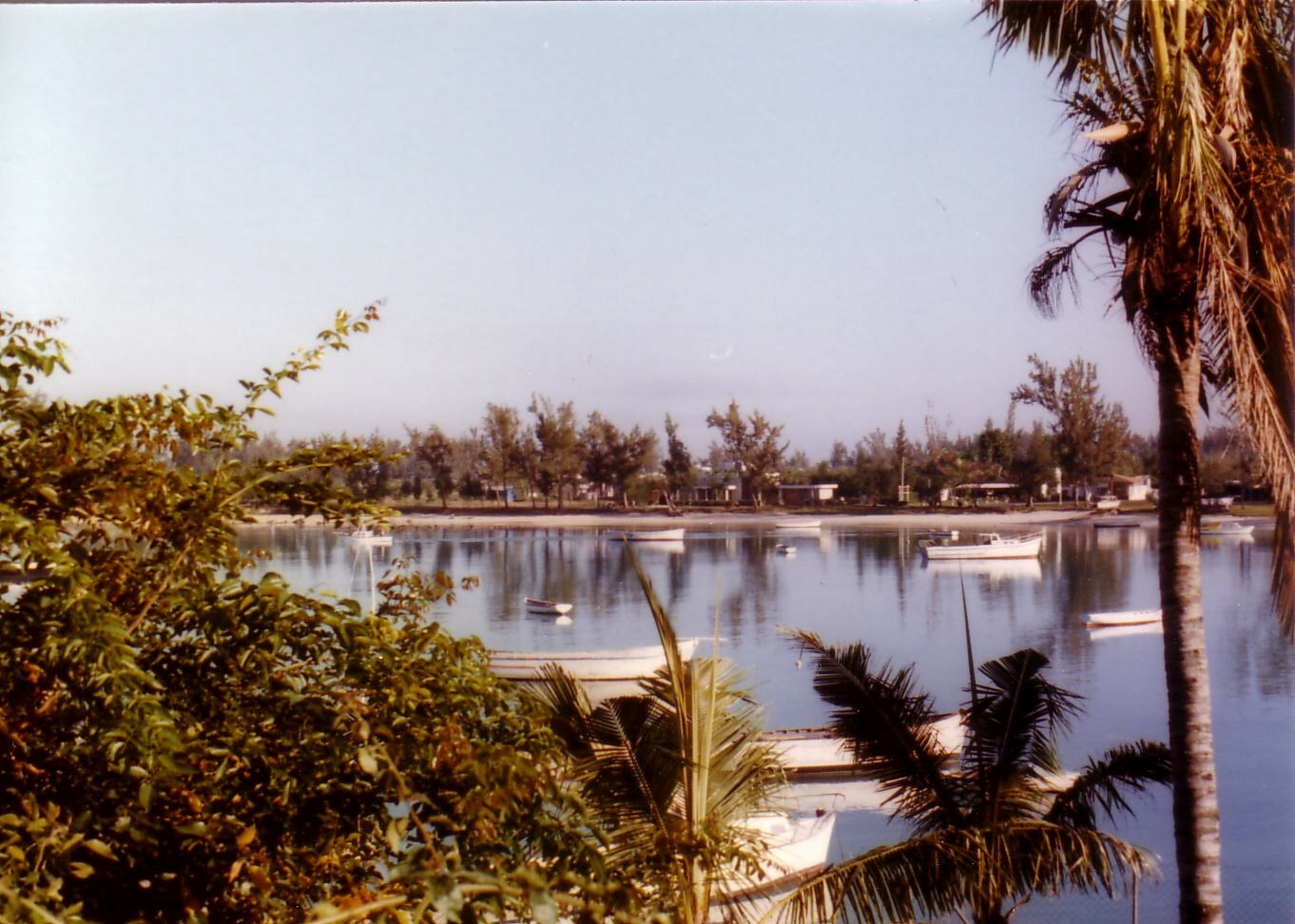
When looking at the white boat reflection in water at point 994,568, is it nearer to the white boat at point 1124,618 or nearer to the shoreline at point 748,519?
the shoreline at point 748,519

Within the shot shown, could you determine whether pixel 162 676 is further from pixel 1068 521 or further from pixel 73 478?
pixel 1068 521

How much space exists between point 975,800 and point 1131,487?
201ft

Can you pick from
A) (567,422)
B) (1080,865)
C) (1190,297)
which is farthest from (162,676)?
(567,422)

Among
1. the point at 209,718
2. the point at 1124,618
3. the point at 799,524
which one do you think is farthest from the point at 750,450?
the point at 209,718

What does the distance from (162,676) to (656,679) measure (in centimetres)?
321

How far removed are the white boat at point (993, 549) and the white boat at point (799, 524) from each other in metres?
16.9

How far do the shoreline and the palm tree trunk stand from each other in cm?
5448

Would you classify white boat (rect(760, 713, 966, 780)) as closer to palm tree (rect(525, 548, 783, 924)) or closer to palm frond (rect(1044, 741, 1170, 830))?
palm frond (rect(1044, 741, 1170, 830))

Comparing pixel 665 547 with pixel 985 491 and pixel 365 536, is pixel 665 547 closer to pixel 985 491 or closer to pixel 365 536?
pixel 985 491

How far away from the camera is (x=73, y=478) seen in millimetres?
2523

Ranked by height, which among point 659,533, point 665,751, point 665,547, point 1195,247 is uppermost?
point 1195,247

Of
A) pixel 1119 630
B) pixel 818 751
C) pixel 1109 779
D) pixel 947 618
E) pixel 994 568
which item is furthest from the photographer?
pixel 994 568

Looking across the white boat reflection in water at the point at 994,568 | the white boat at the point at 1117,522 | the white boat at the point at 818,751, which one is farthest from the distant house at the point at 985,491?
the white boat at the point at 818,751

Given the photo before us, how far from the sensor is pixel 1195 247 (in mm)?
5742
